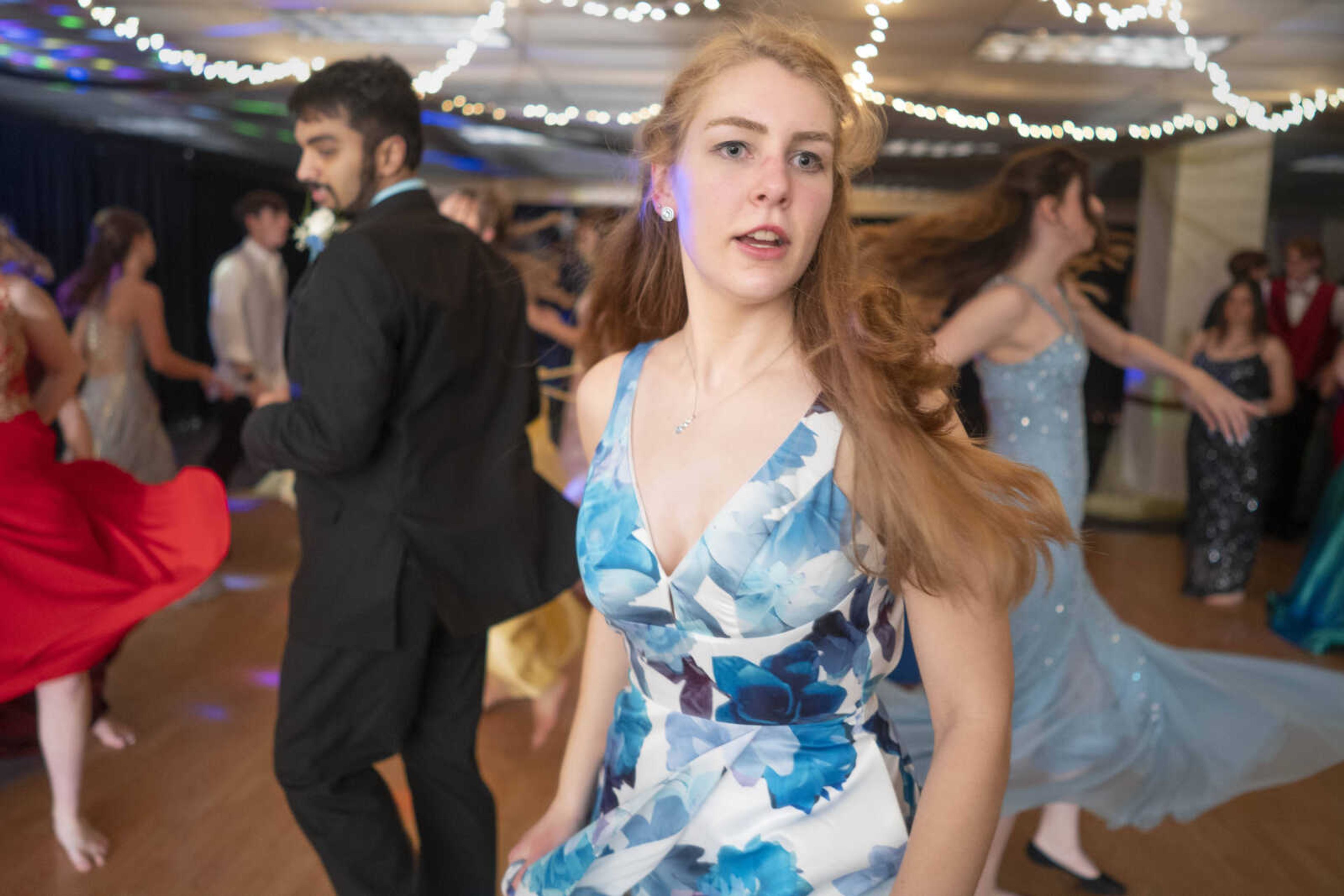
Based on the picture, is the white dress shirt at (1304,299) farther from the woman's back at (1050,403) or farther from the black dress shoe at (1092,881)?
the black dress shoe at (1092,881)

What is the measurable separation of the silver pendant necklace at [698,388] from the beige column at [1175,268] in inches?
261

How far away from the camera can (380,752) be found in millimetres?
1832

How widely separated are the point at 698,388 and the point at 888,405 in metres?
0.25

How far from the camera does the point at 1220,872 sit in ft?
8.11

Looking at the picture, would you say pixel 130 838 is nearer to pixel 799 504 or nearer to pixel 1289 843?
pixel 799 504

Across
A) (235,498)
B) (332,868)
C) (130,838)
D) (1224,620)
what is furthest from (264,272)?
(1224,620)

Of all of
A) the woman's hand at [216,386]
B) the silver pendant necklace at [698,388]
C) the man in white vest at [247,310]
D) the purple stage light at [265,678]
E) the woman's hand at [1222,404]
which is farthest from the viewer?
the man in white vest at [247,310]

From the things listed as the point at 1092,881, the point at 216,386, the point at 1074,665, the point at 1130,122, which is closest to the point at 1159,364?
the point at 1074,665

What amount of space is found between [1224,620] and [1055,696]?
2.98 metres

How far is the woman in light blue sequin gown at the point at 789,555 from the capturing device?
100cm

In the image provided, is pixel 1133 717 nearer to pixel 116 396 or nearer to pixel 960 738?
pixel 960 738

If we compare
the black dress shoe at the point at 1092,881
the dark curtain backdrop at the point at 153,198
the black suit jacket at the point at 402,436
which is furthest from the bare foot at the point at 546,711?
the dark curtain backdrop at the point at 153,198

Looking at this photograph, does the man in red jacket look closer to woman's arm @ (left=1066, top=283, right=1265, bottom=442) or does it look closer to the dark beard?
woman's arm @ (left=1066, top=283, right=1265, bottom=442)

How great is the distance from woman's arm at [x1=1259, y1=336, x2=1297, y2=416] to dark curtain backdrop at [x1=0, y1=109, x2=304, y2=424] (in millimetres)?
8180
